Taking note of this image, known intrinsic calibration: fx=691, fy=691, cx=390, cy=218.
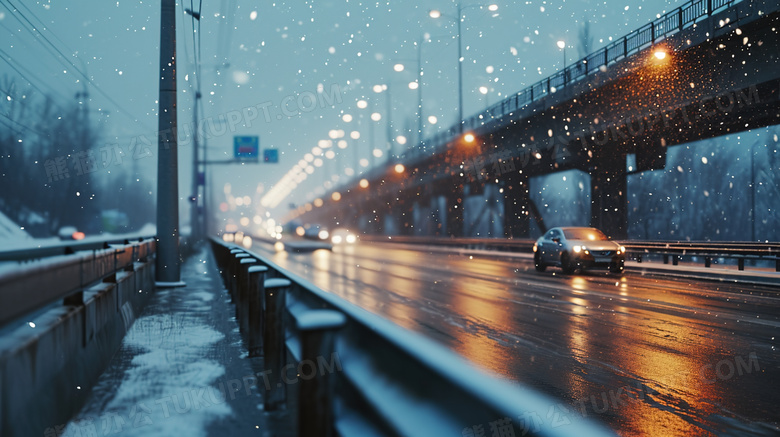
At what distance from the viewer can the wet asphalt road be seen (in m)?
5.73

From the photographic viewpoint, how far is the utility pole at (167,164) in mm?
16484

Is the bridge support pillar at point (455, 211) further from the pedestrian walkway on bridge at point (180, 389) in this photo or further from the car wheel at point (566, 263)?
the pedestrian walkway on bridge at point (180, 389)

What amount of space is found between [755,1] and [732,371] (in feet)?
57.7

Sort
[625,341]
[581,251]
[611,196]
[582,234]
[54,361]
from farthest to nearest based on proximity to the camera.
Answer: [611,196] → [582,234] → [581,251] → [625,341] → [54,361]

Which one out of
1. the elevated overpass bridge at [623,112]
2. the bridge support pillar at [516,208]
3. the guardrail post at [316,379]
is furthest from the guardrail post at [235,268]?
the bridge support pillar at [516,208]

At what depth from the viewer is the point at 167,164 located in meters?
16.5

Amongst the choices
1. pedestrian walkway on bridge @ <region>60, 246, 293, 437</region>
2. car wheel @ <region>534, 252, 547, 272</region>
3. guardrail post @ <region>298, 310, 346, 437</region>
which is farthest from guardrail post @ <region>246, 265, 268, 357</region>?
car wheel @ <region>534, 252, 547, 272</region>

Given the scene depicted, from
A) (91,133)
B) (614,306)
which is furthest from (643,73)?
(91,133)

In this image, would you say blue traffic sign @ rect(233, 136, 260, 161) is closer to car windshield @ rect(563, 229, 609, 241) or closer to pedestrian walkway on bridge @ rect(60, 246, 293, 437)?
car windshield @ rect(563, 229, 609, 241)

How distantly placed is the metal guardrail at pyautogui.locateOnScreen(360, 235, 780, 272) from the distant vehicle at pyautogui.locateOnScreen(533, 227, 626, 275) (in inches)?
160

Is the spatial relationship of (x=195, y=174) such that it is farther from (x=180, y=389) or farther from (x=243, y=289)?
(x=180, y=389)

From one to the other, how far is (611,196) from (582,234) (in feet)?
51.2

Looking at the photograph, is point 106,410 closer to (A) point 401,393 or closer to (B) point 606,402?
(A) point 401,393

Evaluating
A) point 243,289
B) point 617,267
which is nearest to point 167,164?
point 243,289
